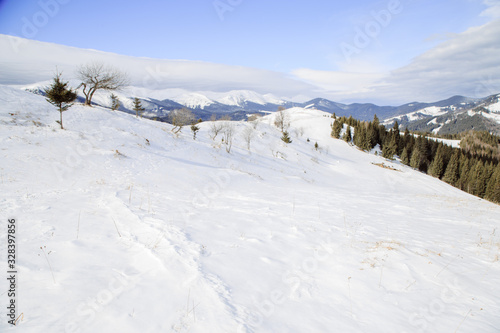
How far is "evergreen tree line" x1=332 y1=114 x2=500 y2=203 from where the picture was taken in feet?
205

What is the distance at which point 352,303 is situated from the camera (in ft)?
13.2

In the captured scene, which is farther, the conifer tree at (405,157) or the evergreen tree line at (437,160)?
the conifer tree at (405,157)

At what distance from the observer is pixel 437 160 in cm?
7344

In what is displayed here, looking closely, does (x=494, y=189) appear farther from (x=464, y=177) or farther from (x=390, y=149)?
(x=390, y=149)

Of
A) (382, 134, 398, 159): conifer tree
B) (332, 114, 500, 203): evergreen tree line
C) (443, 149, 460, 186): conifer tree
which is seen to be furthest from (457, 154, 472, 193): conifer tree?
(382, 134, 398, 159): conifer tree

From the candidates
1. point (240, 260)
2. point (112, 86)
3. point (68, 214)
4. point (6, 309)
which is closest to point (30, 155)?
point (68, 214)

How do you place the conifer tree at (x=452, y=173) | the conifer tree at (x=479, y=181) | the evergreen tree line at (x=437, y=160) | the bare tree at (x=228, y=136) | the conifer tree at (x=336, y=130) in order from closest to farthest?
1. the bare tree at (x=228, y=136)
2. the conifer tree at (x=479, y=181)
3. the evergreen tree line at (x=437, y=160)
4. the conifer tree at (x=452, y=173)
5. the conifer tree at (x=336, y=130)

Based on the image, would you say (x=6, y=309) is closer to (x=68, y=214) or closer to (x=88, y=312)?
(x=88, y=312)

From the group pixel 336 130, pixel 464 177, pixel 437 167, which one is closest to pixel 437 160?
pixel 437 167

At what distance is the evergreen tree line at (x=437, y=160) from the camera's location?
6247 centimetres

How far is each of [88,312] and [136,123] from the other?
31542 millimetres

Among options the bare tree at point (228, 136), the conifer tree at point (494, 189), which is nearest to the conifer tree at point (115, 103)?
the bare tree at point (228, 136)

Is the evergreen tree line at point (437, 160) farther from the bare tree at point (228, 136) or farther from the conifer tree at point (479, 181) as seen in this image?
the bare tree at point (228, 136)

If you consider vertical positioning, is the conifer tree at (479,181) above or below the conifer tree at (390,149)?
below
